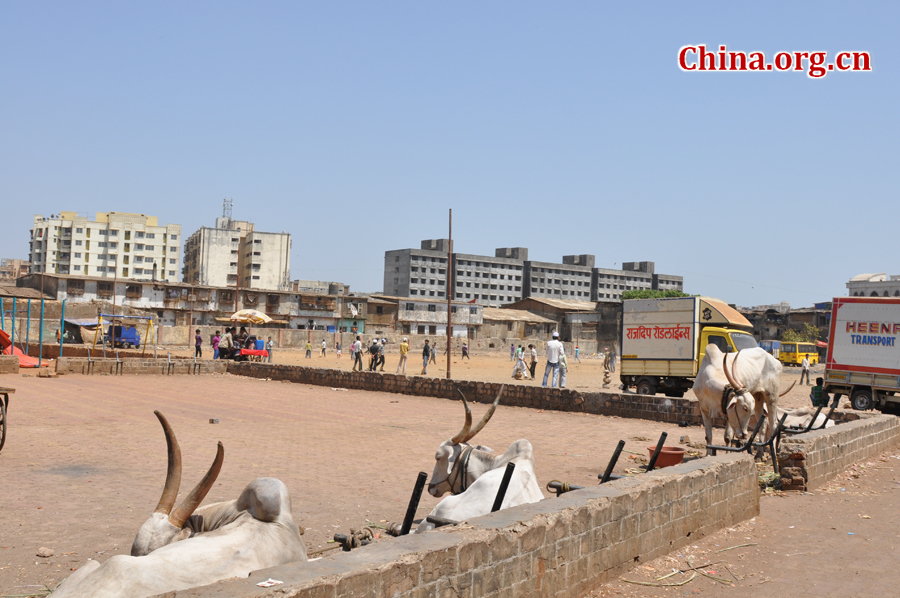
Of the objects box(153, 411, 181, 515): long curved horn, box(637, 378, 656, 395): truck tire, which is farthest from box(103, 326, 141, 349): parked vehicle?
box(153, 411, 181, 515): long curved horn

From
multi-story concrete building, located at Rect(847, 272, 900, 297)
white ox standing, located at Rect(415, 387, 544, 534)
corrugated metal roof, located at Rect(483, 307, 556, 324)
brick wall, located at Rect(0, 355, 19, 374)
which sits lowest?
brick wall, located at Rect(0, 355, 19, 374)

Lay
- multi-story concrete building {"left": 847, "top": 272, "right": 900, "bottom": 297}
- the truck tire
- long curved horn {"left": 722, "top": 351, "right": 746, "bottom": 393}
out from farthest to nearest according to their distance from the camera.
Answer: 1. multi-story concrete building {"left": 847, "top": 272, "right": 900, "bottom": 297}
2. the truck tire
3. long curved horn {"left": 722, "top": 351, "right": 746, "bottom": 393}

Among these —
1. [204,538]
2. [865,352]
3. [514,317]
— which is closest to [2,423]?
[204,538]

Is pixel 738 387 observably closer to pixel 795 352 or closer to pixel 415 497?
pixel 415 497

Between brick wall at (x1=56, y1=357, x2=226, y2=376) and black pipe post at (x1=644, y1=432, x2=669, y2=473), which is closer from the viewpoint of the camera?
black pipe post at (x1=644, y1=432, x2=669, y2=473)

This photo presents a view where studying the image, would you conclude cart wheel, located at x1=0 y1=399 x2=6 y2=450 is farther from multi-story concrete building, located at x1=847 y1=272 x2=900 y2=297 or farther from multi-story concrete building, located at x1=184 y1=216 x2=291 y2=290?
multi-story concrete building, located at x1=184 y1=216 x2=291 y2=290

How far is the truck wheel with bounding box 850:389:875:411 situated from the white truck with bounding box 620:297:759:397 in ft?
8.89

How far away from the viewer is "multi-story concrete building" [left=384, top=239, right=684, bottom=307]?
120188mm

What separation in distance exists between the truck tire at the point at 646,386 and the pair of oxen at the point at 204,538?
16.5 metres

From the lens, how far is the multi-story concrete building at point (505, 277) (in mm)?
120188

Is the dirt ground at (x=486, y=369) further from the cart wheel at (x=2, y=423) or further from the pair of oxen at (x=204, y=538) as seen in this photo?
the pair of oxen at (x=204, y=538)

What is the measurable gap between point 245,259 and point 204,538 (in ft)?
332

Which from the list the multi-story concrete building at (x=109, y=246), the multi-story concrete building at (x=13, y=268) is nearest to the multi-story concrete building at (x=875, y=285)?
the multi-story concrete building at (x=109, y=246)

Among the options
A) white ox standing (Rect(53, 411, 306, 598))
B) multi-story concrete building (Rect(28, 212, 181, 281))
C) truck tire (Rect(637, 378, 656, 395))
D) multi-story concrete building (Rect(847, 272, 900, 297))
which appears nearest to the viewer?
white ox standing (Rect(53, 411, 306, 598))
